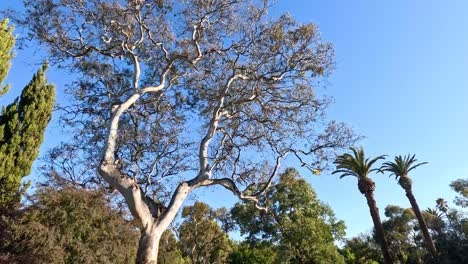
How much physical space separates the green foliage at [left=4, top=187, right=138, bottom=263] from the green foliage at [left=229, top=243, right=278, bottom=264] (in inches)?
690

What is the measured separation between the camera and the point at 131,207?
29.8ft

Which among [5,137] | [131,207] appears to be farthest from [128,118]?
[131,207]

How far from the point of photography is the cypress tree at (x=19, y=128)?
1276 centimetres

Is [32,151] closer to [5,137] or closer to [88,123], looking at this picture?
[5,137]

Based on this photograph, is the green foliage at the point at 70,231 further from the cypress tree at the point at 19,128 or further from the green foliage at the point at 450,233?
the green foliage at the point at 450,233

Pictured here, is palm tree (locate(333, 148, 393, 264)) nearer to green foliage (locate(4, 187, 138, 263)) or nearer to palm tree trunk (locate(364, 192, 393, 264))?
palm tree trunk (locate(364, 192, 393, 264))

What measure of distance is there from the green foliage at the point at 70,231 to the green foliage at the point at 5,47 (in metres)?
4.58

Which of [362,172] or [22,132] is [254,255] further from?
[22,132]

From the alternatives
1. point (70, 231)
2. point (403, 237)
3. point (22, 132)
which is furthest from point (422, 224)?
point (22, 132)

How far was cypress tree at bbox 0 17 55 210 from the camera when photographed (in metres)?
12.8

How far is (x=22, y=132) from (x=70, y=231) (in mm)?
4730

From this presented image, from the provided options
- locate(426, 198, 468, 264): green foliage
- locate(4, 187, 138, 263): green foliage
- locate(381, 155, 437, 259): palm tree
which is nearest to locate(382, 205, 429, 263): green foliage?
locate(426, 198, 468, 264): green foliage

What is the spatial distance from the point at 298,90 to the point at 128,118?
21.5 feet

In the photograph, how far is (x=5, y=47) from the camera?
537 inches
